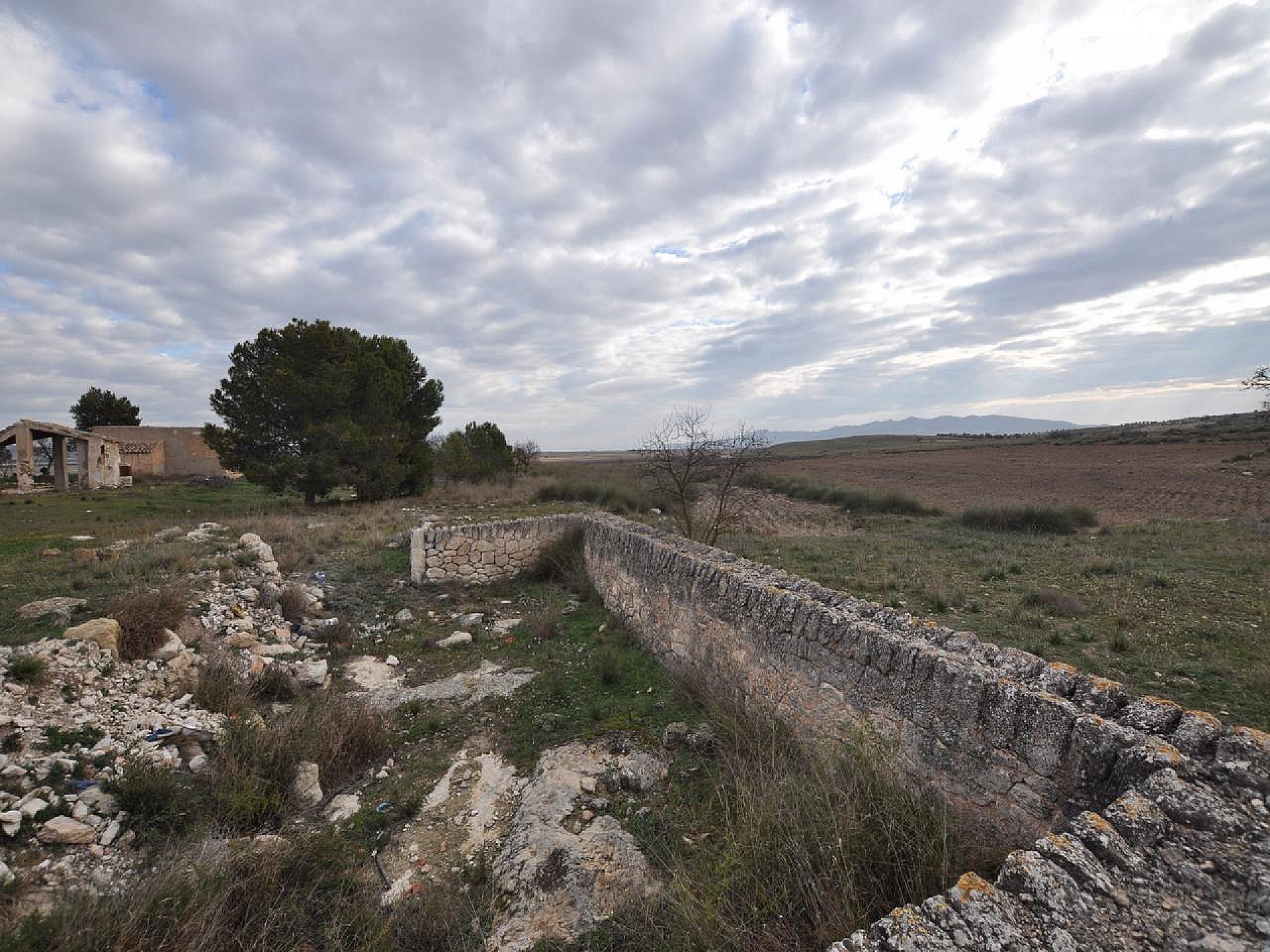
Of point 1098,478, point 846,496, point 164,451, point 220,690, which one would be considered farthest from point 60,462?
point 1098,478

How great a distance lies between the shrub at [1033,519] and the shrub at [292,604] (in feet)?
66.2

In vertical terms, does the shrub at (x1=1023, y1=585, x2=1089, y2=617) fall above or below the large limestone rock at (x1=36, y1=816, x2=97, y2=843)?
below

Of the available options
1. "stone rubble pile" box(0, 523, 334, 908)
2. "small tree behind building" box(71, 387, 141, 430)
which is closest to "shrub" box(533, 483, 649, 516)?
"stone rubble pile" box(0, 523, 334, 908)

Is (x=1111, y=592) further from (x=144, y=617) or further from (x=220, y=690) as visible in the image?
(x=144, y=617)

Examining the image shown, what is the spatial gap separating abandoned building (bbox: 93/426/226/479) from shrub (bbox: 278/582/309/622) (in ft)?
93.2

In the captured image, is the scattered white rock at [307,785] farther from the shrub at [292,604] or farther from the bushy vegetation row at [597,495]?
the bushy vegetation row at [597,495]

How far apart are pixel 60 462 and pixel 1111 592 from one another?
119 feet

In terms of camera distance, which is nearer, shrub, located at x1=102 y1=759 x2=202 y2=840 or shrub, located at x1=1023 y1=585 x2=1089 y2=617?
shrub, located at x1=102 y1=759 x2=202 y2=840

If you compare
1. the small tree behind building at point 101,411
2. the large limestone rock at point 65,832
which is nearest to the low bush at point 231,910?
the large limestone rock at point 65,832

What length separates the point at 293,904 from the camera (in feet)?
10.0

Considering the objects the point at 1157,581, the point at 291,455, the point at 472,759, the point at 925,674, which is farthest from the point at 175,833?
the point at 291,455

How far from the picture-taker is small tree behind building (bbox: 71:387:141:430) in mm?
36781

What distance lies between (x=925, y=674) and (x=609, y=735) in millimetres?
3055

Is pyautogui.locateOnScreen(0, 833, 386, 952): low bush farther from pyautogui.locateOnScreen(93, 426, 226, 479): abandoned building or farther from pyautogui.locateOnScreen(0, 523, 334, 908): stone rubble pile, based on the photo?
pyautogui.locateOnScreen(93, 426, 226, 479): abandoned building
